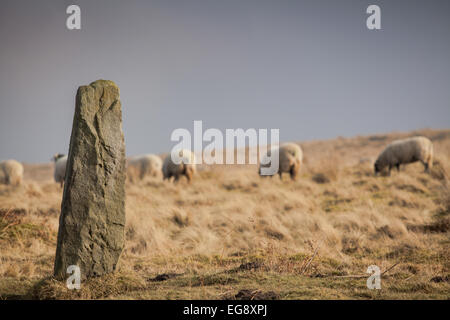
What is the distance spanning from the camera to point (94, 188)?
456cm

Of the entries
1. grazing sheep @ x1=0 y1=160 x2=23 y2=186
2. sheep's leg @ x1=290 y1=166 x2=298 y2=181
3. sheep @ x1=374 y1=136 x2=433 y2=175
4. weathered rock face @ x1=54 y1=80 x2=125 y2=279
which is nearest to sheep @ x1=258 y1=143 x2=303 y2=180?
sheep's leg @ x1=290 y1=166 x2=298 y2=181

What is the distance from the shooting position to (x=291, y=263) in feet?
18.5

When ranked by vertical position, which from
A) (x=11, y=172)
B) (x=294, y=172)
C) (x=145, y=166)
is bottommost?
(x=11, y=172)

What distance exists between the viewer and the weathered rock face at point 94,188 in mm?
4480

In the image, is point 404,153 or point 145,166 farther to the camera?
point 145,166

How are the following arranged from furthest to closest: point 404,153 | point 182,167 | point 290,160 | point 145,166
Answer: point 145,166, point 182,167, point 404,153, point 290,160

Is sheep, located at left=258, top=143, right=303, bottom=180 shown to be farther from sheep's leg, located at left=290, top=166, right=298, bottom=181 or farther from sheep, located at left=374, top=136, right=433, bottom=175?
sheep, located at left=374, top=136, right=433, bottom=175

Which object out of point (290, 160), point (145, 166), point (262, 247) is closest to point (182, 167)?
point (145, 166)

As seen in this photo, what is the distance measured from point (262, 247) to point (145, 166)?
Result: 687 inches

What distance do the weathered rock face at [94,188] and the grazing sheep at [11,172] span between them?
63.7ft

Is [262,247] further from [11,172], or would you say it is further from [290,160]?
[11,172]

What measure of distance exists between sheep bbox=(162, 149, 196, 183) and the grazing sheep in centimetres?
902

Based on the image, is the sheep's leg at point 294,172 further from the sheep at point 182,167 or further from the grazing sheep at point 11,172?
the grazing sheep at point 11,172

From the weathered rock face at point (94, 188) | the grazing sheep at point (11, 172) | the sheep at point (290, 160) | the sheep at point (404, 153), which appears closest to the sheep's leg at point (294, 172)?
the sheep at point (290, 160)
